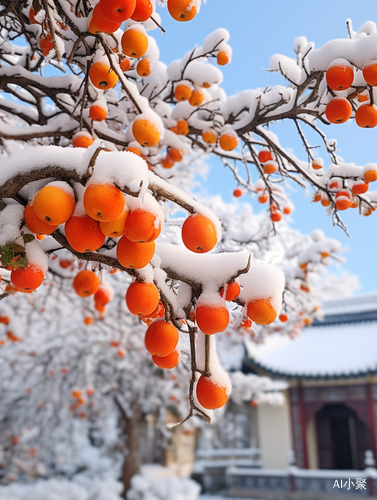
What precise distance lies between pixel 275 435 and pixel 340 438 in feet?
7.56

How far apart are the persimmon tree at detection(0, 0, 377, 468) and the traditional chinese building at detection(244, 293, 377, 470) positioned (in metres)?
9.12

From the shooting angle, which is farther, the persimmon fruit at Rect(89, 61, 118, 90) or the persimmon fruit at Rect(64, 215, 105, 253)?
the persimmon fruit at Rect(89, 61, 118, 90)

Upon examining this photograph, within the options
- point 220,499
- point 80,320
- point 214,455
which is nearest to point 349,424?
point 220,499

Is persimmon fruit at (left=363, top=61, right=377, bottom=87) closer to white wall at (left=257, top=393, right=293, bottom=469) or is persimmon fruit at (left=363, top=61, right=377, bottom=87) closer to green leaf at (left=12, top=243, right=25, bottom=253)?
green leaf at (left=12, top=243, right=25, bottom=253)

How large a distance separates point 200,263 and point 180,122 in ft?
6.80

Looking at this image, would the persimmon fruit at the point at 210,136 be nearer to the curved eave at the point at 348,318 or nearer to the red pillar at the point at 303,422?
the red pillar at the point at 303,422

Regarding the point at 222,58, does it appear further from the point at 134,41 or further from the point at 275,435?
the point at 275,435

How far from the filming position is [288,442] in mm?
13070

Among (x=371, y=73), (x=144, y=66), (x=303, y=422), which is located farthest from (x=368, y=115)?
(x=303, y=422)

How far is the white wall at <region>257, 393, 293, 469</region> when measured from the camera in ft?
42.6

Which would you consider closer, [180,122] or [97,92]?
[97,92]

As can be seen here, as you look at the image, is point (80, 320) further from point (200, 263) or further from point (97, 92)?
point (200, 263)

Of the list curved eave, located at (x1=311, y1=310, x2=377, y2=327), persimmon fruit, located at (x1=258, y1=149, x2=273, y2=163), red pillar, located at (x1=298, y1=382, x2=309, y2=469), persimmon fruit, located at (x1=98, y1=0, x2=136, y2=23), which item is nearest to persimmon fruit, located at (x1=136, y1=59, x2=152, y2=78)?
persimmon fruit, located at (x1=98, y1=0, x2=136, y2=23)

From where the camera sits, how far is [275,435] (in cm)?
1325
